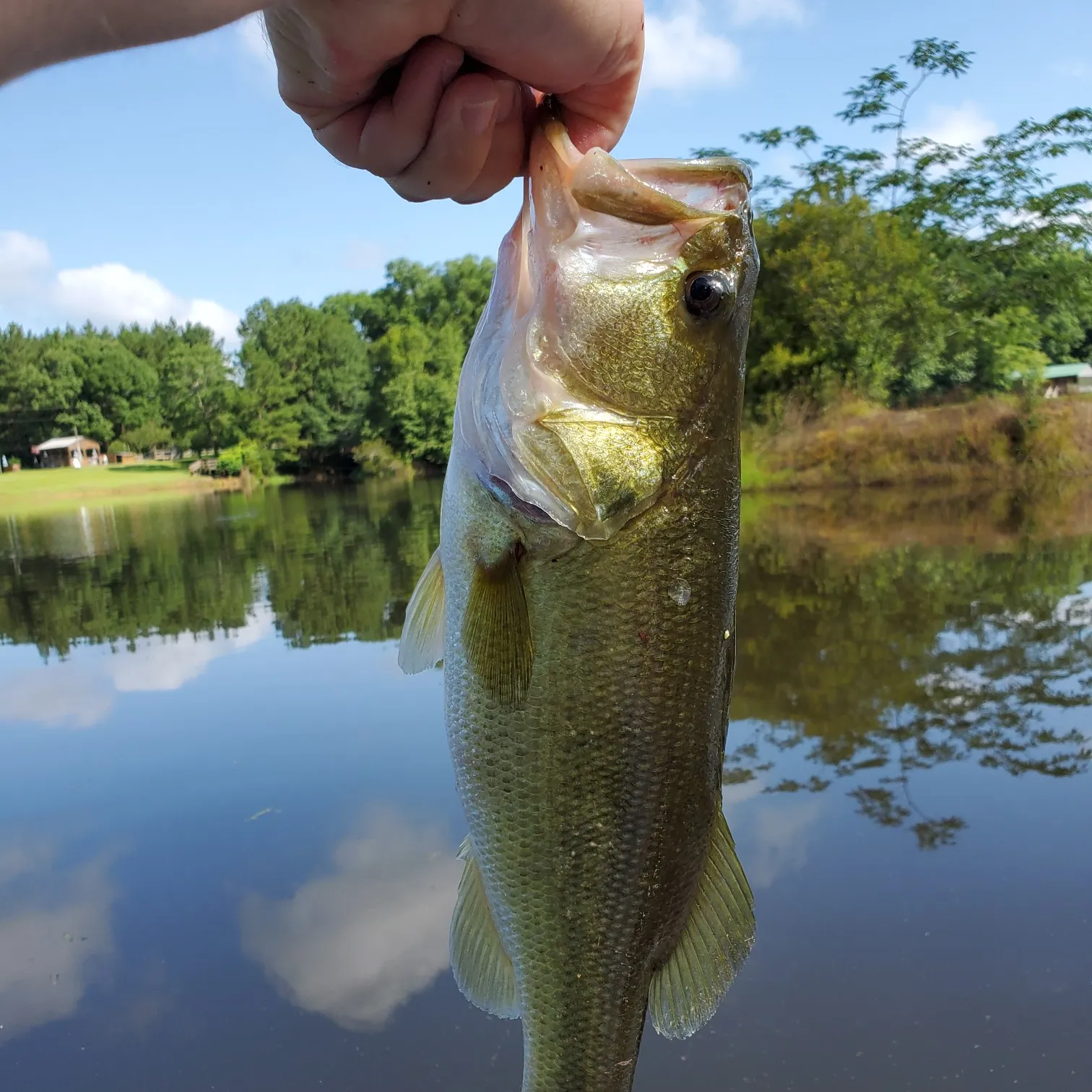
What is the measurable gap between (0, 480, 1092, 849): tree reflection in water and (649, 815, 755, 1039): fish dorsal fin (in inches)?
169

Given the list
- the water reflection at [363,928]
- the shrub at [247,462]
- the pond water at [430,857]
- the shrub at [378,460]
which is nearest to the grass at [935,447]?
the pond water at [430,857]

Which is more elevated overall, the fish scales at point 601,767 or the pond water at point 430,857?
the fish scales at point 601,767

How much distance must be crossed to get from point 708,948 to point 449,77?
5.43ft

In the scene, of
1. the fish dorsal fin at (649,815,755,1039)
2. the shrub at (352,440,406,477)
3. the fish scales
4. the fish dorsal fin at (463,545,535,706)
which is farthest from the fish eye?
the shrub at (352,440,406,477)

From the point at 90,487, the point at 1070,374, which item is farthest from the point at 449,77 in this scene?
the point at 1070,374

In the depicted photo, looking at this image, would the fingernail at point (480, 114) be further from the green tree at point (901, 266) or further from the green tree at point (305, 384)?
the green tree at point (305, 384)

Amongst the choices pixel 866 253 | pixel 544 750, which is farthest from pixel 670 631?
pixel 866 253

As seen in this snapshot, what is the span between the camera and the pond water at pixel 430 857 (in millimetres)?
3963

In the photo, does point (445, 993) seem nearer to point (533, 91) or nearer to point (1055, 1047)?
point (1055, 1047)

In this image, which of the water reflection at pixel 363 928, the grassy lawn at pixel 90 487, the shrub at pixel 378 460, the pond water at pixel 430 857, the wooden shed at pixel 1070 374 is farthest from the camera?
the wooden shed at pixel 1070 374

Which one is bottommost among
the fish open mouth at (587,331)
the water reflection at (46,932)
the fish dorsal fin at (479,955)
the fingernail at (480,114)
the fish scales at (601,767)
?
the water reflection at (46,932)

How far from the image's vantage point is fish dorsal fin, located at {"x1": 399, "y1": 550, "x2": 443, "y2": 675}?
1.75 metres

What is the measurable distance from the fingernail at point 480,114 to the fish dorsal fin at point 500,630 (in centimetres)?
75

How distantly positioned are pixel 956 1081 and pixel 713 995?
110 inches
